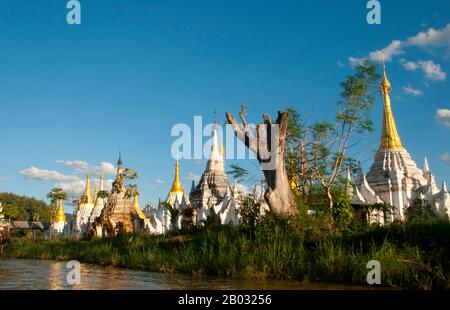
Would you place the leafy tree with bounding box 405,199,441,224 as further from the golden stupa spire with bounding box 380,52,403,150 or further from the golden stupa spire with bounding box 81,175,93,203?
the golden stupa spire with bounding box 81,175,93,203

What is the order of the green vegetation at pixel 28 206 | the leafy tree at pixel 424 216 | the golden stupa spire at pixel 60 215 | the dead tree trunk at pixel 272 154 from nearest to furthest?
1. the leafy tree at pixel 424 216
2. the dead tree trunk at pixel 272 154
3. the golden stupa spire at pixel 60 215
4. the green vegetation at pixel 28 206

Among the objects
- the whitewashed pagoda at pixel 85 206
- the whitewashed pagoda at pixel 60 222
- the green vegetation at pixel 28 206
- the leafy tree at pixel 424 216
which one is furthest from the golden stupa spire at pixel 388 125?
the green vegetation at pixel 28 206

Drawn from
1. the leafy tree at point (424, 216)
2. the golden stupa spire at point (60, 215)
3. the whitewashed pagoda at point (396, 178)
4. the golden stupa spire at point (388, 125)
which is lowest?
the leafy tree at point (424, 216)

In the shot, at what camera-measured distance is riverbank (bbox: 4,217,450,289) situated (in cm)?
771

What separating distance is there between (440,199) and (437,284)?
86.1 feet

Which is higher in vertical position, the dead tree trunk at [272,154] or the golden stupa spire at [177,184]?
the golden stupa spire at [177,184]

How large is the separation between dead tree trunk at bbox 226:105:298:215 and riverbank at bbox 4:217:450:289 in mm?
808

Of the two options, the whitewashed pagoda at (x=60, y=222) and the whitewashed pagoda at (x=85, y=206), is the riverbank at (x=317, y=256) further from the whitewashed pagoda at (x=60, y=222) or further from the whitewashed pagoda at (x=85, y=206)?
the whitewashed pagoda at (x=60, y=222)

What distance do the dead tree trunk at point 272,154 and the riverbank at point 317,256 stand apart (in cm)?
81

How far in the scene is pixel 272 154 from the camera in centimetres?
1205

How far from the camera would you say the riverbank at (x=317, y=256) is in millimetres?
7711
